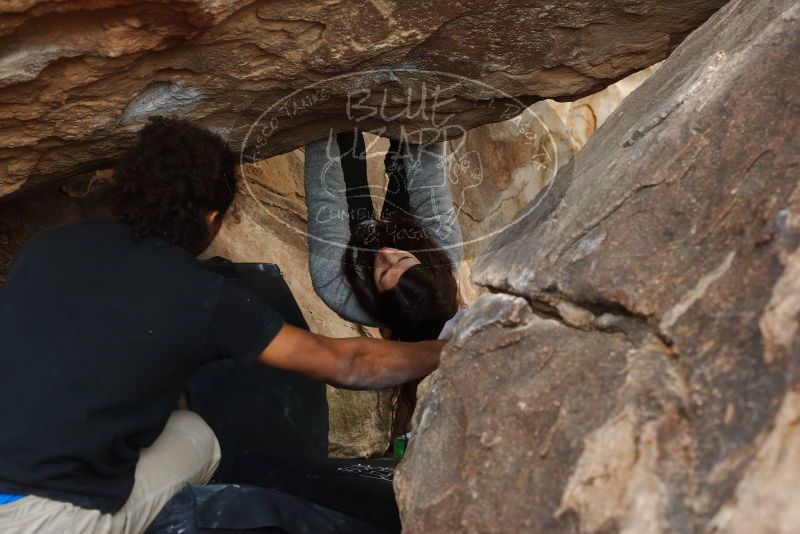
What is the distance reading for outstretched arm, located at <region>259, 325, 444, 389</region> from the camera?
6.88 feet

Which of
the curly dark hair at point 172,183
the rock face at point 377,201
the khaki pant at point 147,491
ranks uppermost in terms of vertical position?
the curly dark hair at point 172,183

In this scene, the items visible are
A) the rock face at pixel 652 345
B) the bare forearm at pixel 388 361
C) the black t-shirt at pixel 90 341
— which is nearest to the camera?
the rock face at pixel 652 345

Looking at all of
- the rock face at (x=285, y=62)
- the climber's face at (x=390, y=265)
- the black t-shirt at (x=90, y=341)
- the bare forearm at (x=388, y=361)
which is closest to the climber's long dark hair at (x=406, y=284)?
the climber's face at (x=390, y=265)

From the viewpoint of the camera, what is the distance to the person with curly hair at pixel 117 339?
197 centimetres

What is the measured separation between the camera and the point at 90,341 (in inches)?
77.3

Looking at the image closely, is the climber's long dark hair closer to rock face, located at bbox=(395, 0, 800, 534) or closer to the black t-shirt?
rock face, located at bbox=(395, 0, 800, 534)

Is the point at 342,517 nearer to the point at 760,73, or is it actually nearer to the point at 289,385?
the point at 289,385

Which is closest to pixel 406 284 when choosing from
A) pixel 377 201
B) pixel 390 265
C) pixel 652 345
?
pixel 390 265

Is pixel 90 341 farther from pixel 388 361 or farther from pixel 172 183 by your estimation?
pixel 388 361

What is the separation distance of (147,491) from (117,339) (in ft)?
1.45

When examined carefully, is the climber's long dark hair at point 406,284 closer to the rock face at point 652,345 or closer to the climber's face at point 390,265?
the climber's face at point 390,265

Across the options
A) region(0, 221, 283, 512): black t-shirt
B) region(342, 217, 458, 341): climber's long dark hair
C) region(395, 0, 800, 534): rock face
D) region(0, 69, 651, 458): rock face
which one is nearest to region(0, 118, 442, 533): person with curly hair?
region(0, 221, 283, 512): black t-shirt

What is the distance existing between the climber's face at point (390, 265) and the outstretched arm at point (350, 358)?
748mm

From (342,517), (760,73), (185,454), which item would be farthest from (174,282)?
(760,73)
